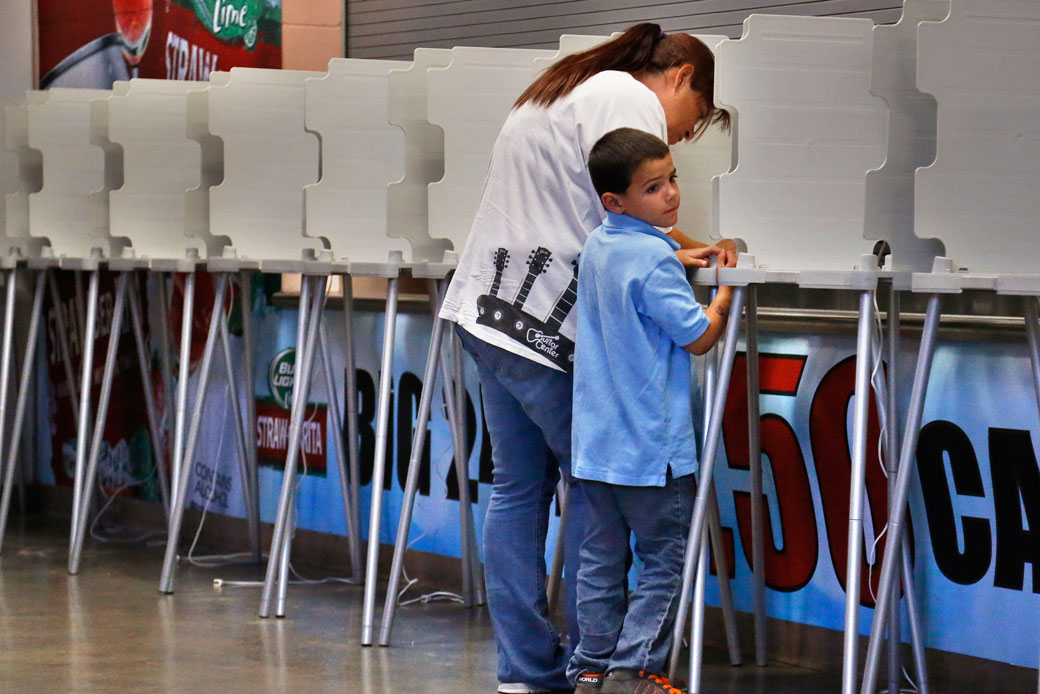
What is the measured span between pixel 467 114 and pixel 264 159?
86 cm

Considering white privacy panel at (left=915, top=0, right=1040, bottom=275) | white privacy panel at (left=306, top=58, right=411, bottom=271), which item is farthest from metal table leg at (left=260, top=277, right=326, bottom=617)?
white privacy panel at (left=915, top=0, right=1040, bottom=275)

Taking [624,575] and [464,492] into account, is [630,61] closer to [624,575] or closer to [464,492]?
[624,575]

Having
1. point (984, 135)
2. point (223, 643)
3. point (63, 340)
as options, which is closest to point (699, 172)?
point (984, 135)

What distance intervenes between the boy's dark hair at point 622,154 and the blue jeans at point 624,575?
23.5 inches

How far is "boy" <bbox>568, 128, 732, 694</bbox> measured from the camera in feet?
9.16

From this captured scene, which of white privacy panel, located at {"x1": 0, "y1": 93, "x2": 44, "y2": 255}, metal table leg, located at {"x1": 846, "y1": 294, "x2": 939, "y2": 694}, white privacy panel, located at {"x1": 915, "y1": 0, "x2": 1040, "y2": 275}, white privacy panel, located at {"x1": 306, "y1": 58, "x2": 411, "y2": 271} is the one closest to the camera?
white privacy panel, located at {"x1": 915, "y1": 0, "x2": 1040, "y2": 275}

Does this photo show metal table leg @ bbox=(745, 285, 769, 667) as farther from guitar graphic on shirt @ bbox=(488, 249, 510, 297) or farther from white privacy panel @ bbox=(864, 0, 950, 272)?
guitar graphic on shirt @ bbox=(488, 249, 510, 297)

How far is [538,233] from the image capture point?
118 inches

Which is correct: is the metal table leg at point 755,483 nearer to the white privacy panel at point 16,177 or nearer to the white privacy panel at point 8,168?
the white privacy panel at point 16,177

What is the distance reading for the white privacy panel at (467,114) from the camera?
3.71m

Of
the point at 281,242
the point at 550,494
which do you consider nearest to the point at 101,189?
the point at 281,242

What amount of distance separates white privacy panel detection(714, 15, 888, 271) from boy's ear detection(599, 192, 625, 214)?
0.23 metres

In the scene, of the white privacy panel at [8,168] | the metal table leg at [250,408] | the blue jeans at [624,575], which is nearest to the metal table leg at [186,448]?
the metal table leg at [250,408]

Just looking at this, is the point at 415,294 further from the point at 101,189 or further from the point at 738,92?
the point at 738,92
